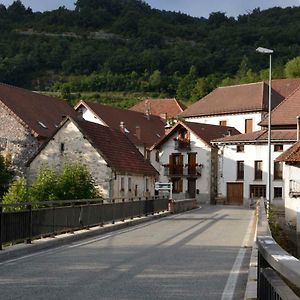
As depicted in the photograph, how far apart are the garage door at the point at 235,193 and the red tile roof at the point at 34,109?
18.6m

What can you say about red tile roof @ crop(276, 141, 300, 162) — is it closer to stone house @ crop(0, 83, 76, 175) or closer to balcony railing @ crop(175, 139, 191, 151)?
stone house @ crop(0, 83, 76, 175)

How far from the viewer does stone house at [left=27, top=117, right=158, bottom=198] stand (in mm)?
39812

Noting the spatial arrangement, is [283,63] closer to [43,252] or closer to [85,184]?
[85,184]

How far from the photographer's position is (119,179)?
41.0m

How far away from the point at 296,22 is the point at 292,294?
166 m

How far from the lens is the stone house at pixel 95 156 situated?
131 feet

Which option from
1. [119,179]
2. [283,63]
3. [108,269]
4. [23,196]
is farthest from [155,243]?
[283,63]

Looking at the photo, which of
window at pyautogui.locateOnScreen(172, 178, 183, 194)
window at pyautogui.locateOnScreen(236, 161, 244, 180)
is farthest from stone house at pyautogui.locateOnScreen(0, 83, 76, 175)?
window at pyautogui.locateOnScreen(236, 161, 244, 180)

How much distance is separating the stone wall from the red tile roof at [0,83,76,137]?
57cm

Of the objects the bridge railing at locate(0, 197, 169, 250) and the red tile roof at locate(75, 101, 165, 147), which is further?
the red tile roof at locate(75, 101, 165, 147)

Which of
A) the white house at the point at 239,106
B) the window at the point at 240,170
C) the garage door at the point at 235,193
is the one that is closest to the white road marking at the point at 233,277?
the window at the point at 240,170

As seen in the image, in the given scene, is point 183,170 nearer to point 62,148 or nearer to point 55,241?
point 62,148

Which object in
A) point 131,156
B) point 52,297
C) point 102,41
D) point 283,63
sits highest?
point 102,41

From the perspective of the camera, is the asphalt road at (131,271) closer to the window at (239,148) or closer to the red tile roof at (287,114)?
the red tile roof at (287,114)
